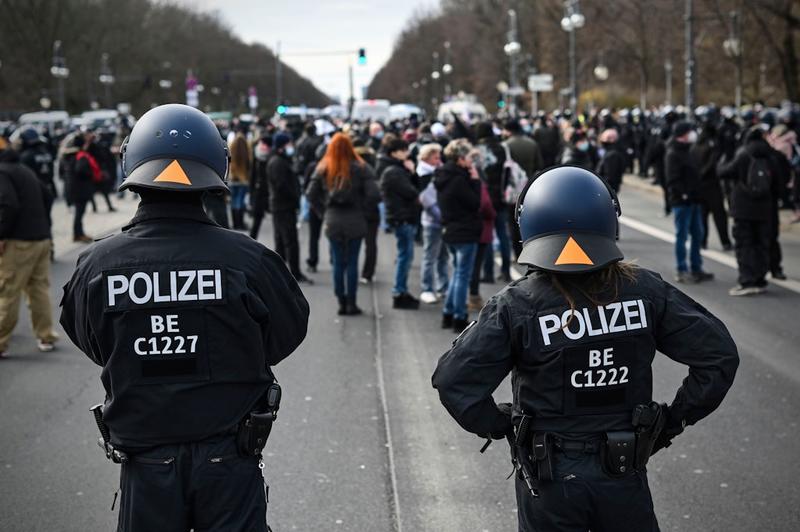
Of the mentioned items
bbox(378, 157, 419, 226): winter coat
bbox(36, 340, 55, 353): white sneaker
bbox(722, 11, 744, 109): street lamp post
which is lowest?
bbox(36, 340, 55, 353): white sneaker

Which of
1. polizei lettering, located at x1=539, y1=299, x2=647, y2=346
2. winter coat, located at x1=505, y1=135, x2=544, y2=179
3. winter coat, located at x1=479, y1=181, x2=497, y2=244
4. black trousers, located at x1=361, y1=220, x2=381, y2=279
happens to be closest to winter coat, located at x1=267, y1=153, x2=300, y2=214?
black trousers, located at x1=361, y1=220, x2=381, y2=279

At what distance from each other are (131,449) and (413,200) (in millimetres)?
8978

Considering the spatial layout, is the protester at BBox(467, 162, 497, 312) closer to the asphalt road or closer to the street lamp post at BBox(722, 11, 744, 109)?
the asphalt road

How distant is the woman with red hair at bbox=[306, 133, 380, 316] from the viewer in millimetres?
11664

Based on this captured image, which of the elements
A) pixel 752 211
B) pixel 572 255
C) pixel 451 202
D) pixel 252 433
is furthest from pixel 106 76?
pixel 572 255

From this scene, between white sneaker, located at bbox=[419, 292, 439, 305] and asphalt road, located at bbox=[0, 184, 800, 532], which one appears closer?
asphalt road, located at bbox=[0, 184, 800, 532]

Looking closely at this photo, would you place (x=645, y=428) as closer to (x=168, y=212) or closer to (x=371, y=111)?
(x=168, y=212)

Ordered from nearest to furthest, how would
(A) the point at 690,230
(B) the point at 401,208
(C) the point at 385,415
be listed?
1. (C) the point at 385,415
2. (B) the point at 401,208
3. (A) the point at 690,230

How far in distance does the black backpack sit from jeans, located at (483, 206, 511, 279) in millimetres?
2801

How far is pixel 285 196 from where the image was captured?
549 inches

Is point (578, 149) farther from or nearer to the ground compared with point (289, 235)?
farther from the ground

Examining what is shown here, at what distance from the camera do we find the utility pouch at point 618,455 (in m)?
3.48

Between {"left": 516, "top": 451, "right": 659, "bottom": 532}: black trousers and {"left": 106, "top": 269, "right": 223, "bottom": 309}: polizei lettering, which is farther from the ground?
{"left": 106, "top": 269, "right": 223, "bottom": 309}: polizei lettering

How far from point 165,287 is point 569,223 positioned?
1.24m
